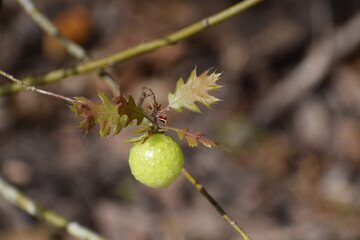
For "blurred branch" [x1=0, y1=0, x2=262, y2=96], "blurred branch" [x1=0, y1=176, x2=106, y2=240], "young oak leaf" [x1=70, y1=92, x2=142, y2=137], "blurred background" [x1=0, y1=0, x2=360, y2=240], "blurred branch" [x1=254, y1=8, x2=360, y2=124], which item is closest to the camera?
"young oak leaf" [x1=70, y1=92, x2=142, y2=137]

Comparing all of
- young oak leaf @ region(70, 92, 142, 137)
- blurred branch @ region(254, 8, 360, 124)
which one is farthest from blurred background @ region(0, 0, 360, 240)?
young oak leaf @ region(70, 92, 142, 137)

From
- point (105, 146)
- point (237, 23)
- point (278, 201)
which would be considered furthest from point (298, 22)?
point (105, 146)

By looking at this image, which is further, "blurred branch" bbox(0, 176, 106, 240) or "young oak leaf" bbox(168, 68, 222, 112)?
"blurred branch" bbox(0, 176, 106, 240)

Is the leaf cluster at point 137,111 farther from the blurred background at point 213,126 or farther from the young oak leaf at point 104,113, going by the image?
the blurred background at point 213,126

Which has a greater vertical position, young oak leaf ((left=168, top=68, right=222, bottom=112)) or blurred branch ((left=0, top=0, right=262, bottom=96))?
blurred branch ((left=0, top=0, right=262, bottom=96))

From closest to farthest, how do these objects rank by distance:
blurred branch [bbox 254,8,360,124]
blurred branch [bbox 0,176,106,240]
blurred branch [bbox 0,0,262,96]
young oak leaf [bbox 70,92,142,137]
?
young oak leaf [bbox 70,92,142,137]
blurred branch [bbox 0,0,262,96]
blurred branch [bbox 0,176,106,240]
blurred branch [bbox 254,8,360,124]

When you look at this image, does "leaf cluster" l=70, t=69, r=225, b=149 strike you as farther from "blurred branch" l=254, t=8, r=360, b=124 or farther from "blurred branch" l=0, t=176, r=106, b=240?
"blurred branch" l=254, t=8, r=360, b=124

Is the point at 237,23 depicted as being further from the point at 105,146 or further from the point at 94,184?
the point at 94,184
